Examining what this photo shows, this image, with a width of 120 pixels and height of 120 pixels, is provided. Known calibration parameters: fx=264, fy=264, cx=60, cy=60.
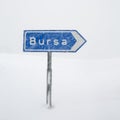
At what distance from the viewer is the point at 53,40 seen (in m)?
5.80

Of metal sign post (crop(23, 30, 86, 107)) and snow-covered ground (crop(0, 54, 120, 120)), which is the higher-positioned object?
metal sign post (crop(23, 30, 86, 107))

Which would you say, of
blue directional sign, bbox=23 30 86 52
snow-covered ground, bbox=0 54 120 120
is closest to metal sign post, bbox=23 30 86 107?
blue directional sign, bbox=23 30 86 52

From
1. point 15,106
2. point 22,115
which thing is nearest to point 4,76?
point 15,106

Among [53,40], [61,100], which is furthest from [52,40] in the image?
[61,100]

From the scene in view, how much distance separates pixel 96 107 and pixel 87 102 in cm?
41

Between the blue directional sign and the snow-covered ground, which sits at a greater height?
the blue directional sign

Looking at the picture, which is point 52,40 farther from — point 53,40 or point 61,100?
point 61,100

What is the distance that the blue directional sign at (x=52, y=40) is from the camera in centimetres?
579

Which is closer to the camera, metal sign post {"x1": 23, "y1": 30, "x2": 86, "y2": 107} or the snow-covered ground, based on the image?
the snow-covered ground

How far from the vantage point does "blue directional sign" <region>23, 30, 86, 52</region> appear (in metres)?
5.79

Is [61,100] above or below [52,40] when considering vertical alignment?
below

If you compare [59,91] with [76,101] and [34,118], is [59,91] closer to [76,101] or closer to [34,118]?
[76,101]

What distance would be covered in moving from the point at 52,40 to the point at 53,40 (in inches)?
0.9

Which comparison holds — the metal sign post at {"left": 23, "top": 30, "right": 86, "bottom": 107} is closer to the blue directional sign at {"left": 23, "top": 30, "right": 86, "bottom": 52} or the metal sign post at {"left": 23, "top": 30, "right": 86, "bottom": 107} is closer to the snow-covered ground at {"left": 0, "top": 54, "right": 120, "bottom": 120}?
the blue directional sign at {"left": 23, "top": 30, "right": 86, "bottom": 52}
